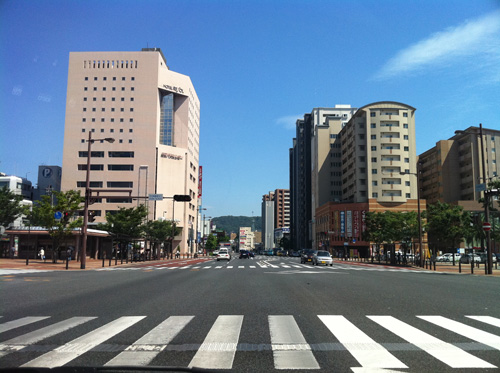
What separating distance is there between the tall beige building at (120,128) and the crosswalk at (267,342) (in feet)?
286

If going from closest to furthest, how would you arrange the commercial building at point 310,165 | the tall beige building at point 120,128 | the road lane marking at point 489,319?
1. the road lane marking at point 489,319
2. the tall beige building at point 120,128
3. the commercial building at point 310,165

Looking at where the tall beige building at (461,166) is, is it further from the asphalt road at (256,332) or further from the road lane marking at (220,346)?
the road lane marking at (220,346)

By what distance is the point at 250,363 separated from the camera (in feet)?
17.3

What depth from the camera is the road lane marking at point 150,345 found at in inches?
209

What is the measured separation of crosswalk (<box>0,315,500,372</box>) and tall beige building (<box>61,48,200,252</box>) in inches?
3433

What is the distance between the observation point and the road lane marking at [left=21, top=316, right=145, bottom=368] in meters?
5.20

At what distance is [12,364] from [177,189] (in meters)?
96.5

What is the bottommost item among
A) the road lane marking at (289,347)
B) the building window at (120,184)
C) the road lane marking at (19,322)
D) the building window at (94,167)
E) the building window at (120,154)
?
the road lane marking at (19,322)

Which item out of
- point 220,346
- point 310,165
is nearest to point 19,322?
point 220,346

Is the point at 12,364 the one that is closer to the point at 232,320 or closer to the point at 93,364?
the point at 93,364

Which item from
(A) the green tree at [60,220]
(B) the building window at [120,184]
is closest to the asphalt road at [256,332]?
(A) the green tree at [60,220]

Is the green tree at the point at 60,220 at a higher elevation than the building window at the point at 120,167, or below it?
below

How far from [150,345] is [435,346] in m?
4.39

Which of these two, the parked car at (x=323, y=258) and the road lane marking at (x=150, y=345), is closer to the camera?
the road lane marking at (x=150, y=345)
